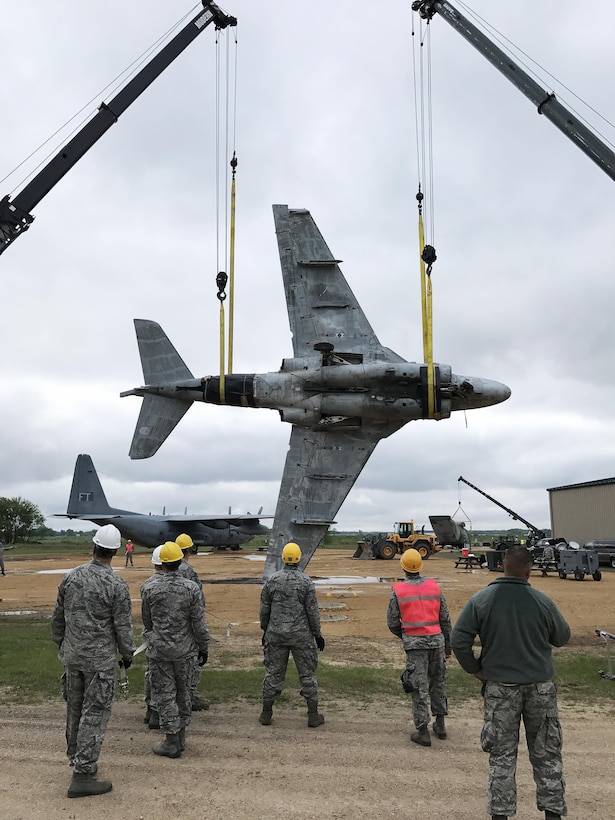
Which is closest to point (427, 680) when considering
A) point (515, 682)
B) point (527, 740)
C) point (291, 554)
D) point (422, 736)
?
point (422, 736)

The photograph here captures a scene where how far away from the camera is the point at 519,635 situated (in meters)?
4.19

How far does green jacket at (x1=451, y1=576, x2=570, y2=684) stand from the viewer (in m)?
4.16

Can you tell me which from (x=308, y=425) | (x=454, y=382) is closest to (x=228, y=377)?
(x=308, y=425)

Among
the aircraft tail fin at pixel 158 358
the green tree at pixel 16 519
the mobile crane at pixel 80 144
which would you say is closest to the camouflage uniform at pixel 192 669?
the aircraft tail fin at pixel 158 358

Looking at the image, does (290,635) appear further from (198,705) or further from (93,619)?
(93,619)

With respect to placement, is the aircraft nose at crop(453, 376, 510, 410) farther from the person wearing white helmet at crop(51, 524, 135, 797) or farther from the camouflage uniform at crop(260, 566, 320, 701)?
the person wearing white helmet at crop(51, 524, 135, 797)

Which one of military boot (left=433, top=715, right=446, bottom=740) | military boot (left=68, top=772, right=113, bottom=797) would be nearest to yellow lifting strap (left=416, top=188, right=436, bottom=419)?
military boot (left=433, top=715, right=446, bottom=740)

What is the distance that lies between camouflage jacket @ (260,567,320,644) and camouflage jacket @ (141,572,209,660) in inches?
36.0

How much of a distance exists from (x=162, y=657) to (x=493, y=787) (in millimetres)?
3206

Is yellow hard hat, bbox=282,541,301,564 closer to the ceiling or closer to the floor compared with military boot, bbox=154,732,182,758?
closer to the ceiling

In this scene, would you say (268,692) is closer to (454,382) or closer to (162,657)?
(162,657)

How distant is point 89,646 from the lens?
5.23m

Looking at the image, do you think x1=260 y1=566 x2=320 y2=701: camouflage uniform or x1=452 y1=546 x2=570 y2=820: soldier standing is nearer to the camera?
x1=452 y1=546 x2=570 y2=820: soldier standing

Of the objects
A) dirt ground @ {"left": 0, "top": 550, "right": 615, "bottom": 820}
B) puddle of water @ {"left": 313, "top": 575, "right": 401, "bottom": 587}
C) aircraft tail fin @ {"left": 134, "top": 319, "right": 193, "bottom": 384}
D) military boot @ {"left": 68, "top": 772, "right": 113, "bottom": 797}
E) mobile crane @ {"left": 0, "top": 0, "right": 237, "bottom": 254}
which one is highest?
mobile crane @ {"left": 0, "top": 0, "right": 237, "bottom": 254}
